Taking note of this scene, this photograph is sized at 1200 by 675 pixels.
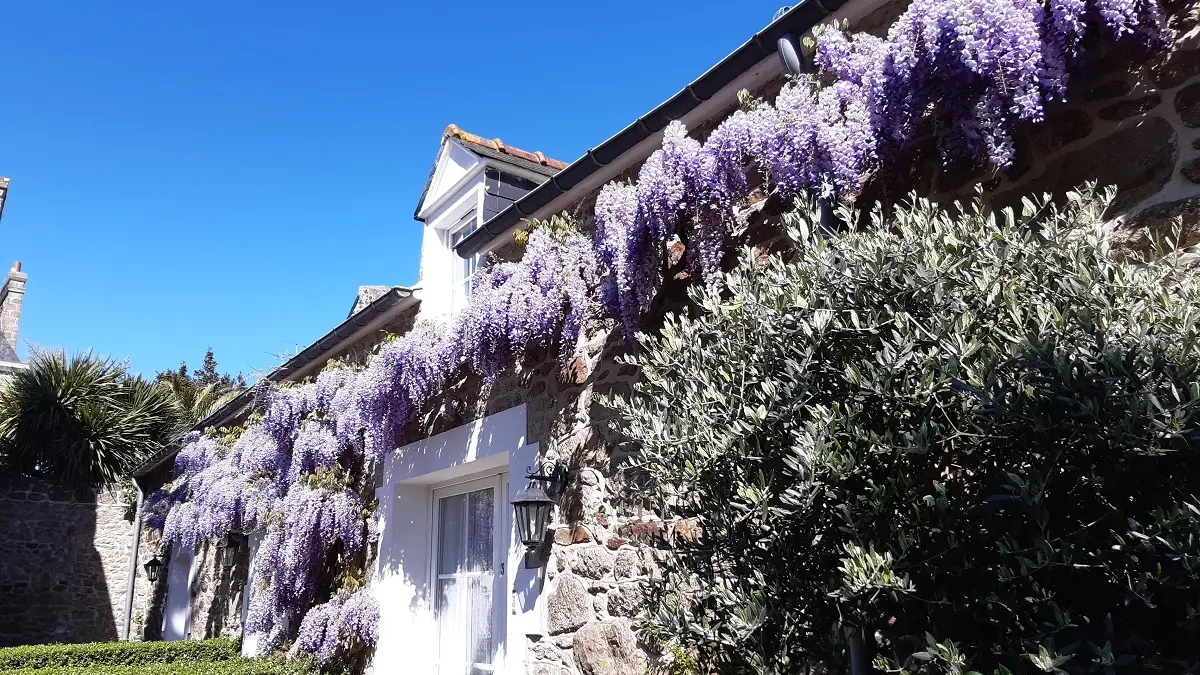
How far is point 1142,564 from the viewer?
1.69 metres

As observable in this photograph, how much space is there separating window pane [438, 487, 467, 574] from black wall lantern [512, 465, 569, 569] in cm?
141

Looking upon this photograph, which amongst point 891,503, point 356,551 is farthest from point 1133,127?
point 356,551

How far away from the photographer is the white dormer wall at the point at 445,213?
617 centimetres

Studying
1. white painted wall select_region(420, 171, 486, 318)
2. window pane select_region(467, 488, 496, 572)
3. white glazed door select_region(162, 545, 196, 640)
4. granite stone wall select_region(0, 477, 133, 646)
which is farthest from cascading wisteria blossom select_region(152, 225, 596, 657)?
granite stone wall select_region(0, 477, 133, 646)

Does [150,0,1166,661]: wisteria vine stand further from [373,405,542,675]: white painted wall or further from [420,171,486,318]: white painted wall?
[420,171,486,318]: white painted wall

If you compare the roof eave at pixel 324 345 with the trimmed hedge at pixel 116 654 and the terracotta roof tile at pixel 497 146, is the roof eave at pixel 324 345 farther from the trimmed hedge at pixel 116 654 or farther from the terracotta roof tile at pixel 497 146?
the trimmed hedge at pixel 116 654

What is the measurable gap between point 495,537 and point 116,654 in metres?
6.70

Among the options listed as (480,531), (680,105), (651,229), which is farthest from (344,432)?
(680,105)

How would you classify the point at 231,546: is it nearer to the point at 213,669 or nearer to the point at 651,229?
the point at 213,669

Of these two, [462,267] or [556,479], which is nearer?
[556,479]

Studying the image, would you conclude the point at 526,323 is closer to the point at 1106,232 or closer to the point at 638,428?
the point at 638,428

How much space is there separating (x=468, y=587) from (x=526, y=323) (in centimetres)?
198

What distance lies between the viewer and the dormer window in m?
6.21

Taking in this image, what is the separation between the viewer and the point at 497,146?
634cm
